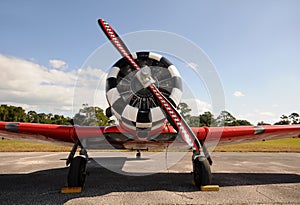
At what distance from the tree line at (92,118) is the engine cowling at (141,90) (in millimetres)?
738

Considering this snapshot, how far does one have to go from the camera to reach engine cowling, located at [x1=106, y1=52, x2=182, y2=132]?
5.18 meters

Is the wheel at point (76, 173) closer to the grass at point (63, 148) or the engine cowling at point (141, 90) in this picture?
the engine cowling at point (141, 90)

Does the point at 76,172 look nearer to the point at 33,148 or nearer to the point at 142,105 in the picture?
the point at 142,105

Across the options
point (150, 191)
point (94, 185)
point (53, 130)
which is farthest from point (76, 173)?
point (150, 191)

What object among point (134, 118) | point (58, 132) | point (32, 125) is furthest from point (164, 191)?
point (32, 125)

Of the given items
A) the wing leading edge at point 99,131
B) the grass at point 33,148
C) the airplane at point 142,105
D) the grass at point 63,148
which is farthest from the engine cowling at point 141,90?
the grass at point 33,148

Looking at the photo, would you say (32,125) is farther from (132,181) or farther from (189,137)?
(189,137)

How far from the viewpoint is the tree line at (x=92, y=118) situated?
617 cm

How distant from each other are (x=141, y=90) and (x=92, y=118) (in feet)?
7.21

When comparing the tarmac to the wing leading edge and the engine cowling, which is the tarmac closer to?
the wing leading edge

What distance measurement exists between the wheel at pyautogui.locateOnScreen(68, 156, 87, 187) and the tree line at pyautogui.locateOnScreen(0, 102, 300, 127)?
1058mm

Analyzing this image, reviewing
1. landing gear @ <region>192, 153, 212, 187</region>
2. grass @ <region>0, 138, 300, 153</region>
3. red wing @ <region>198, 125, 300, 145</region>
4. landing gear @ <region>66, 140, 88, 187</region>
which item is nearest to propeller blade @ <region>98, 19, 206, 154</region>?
landing gear @ <region>192, 153, 212, 187</region>

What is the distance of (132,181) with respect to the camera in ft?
21.0

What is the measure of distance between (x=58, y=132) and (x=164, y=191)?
3386 mm
